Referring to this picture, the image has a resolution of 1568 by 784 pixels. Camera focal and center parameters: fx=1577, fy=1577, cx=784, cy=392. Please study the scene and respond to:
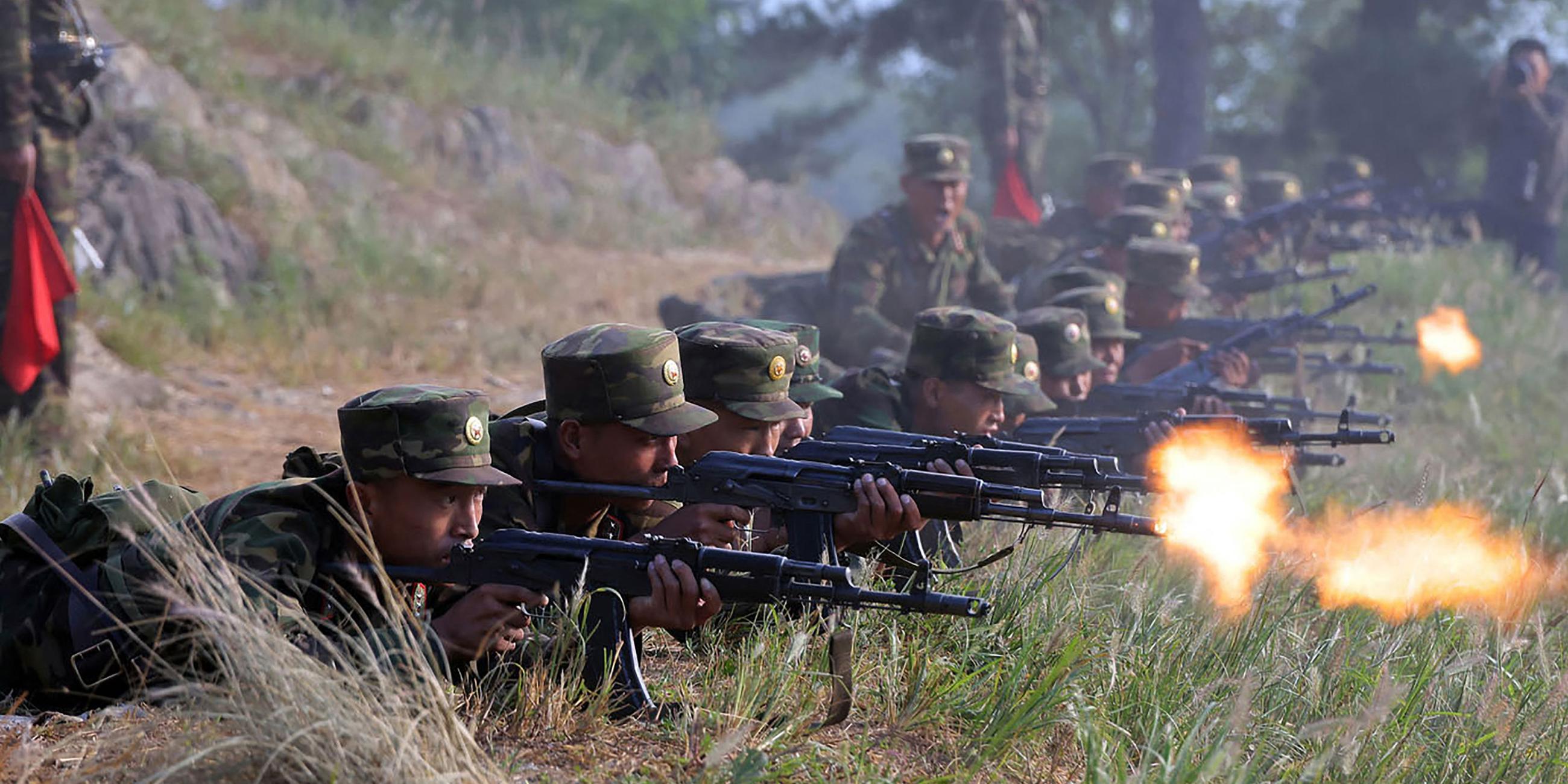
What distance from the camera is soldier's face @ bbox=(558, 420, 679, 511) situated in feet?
15.1

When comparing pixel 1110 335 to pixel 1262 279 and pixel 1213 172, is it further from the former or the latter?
pixel 1213 172

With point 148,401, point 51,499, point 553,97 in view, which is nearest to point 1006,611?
point 51,499

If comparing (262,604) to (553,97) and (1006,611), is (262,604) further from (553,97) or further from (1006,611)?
(553,97)

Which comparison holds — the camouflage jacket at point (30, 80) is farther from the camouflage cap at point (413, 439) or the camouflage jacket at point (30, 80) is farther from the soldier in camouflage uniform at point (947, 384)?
the camouflage cap at point (413, 439)

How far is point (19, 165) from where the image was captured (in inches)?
305

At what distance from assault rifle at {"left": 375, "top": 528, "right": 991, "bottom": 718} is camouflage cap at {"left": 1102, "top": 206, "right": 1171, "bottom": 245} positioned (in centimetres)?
859

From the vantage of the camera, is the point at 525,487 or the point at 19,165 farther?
the point at 19,165

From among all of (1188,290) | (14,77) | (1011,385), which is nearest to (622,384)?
(1011,385)

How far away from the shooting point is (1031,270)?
13.1 meters

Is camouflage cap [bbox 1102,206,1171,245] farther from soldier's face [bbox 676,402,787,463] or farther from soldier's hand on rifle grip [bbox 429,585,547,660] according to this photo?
soldier's hand on rifle grip [bbox 429,585,547,660]

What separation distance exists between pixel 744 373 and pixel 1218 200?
12.3 m

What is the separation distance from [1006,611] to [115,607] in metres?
2.37

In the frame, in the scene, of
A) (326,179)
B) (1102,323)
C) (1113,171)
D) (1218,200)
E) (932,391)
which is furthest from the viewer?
(1218,200)

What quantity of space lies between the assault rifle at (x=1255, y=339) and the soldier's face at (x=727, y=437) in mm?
4506
